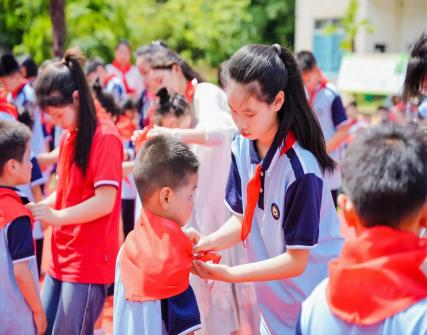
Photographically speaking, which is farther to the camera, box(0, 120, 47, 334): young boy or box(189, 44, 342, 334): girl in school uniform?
box(0, 120, 47, 334): young boy

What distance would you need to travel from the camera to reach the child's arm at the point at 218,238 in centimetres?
227

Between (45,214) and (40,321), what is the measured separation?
45 centimetres

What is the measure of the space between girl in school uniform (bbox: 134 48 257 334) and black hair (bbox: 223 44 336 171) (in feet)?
2.67

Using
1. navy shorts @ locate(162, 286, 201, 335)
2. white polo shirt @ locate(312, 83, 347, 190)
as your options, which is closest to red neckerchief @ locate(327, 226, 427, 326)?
navy shorts @ locate(162, 286, 201, 335)

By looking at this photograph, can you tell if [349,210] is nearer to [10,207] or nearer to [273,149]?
[273,149]

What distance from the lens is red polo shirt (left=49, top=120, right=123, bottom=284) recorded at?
9.23 ft

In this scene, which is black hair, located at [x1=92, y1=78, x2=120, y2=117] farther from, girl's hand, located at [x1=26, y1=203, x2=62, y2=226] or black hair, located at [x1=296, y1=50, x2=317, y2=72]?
girl's hand, located at [x1=26, y1=203, x2=62, y2=226]

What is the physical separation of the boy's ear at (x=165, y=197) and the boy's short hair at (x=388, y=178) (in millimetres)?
870

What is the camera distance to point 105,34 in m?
16.4

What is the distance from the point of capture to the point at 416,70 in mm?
2867

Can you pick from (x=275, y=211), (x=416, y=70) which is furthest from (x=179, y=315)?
(x=416, y=70)

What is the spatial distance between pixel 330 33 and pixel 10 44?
9413 mm

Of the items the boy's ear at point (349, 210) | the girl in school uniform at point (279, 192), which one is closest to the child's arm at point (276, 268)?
the girl in school uniform at point (279, 192)

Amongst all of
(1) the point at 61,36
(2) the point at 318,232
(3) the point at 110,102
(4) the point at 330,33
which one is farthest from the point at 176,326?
(4) the point at 330,33
